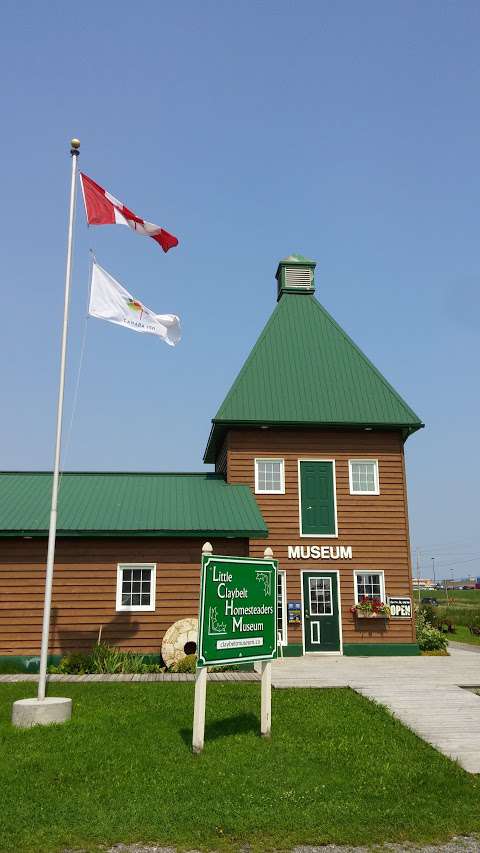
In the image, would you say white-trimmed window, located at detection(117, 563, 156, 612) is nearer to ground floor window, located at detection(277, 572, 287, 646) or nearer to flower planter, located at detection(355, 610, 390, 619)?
ground floor window, located at detection(277, 572, 287, 646)

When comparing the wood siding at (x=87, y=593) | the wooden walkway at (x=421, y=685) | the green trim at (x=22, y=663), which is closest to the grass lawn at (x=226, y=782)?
the wooden walkway at (x=421, y=685)

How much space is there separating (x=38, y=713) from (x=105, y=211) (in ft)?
28.3

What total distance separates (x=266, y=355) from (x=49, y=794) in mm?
16342

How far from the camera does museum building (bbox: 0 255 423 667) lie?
54.9ft

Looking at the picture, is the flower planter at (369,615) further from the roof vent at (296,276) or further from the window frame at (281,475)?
the roof vent at (296,276)

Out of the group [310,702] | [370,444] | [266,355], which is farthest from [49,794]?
[266,355]

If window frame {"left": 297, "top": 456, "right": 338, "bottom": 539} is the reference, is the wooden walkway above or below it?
below

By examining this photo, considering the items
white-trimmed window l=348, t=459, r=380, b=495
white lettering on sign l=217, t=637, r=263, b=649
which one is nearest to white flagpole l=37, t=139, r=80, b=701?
white lettering on sign l=217, t=637, r=263, b=649

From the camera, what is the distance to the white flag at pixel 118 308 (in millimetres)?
11570

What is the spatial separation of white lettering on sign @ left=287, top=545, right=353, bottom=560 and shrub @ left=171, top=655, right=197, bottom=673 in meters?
4.49

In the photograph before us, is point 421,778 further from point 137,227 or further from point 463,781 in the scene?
point 137,227

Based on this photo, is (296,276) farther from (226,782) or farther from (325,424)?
(226,782)

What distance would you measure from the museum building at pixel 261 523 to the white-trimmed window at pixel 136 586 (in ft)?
0.12

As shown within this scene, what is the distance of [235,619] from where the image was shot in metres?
8.96
